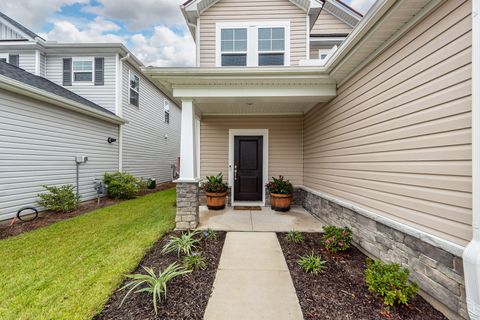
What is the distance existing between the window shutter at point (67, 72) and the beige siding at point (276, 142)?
5.91 meters

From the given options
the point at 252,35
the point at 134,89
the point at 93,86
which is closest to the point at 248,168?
the point at 252,35

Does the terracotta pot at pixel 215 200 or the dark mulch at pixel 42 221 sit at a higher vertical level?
the terracotta pot at pixel 215 200

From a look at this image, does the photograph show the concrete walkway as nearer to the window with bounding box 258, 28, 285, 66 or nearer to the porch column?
the porch column

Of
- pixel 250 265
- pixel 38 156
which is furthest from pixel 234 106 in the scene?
pixel 38 156

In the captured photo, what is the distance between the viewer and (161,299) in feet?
6.61

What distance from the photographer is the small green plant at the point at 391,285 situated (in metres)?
1.86

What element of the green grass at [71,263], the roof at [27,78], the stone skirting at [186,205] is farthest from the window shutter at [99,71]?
the stone skirting at [186,205]

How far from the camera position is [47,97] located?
5047mm

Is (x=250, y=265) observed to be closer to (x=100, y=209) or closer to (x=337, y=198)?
(x=337, y=198)

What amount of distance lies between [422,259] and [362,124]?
1.87m

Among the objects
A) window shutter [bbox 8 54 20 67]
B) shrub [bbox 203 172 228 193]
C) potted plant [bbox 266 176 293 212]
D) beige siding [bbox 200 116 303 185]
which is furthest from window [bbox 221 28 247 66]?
window shutter [bbox 8 54 20 67]

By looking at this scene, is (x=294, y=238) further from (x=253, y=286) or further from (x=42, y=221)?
(x=42, y=221)

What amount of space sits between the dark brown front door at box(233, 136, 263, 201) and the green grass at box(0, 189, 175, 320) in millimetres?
2283

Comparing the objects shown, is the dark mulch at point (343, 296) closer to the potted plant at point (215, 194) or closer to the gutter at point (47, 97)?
the potted plant at point (215, 194)
